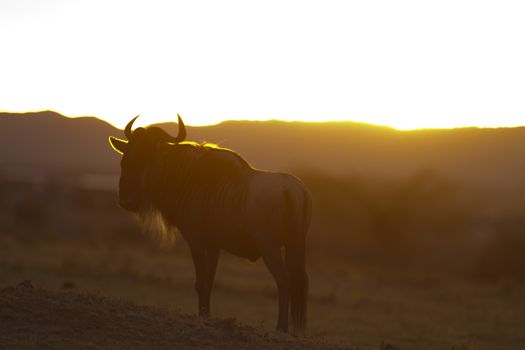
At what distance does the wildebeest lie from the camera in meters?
10.7

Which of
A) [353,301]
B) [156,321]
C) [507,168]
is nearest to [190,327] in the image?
[156,321]

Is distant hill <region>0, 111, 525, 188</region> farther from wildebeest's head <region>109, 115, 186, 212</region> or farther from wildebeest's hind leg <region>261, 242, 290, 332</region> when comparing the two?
wildebeest's hind leg <region>261, 242, 290, 332</region>

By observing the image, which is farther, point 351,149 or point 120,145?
point 351,149

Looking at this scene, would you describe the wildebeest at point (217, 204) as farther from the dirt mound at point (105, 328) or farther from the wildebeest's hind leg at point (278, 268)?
the dirt mound at point (105, 328)

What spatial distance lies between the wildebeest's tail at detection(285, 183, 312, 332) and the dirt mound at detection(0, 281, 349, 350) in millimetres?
1440

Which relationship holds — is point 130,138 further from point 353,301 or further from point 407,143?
point 407,143

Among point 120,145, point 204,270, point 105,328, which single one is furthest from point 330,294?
point 105,328

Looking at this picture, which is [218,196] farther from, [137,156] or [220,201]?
[137,156]

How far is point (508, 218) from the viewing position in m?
42.6

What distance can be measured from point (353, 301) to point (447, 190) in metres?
28.5

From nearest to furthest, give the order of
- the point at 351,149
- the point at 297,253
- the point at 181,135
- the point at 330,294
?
the point at 297,253 → the point at 181,135 → the point at 330,294 → the point at 351,149

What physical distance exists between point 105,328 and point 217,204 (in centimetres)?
320

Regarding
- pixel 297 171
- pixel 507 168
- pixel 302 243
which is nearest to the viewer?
pixel 302 243

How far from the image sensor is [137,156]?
11.9 m
